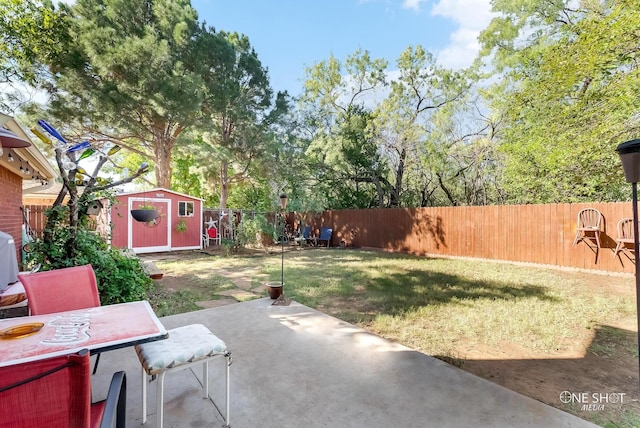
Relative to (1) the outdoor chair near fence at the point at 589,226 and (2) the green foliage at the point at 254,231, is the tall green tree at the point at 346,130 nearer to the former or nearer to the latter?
(2) the green foliage at the point at 254,231

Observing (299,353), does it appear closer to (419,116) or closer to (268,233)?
(268,233)

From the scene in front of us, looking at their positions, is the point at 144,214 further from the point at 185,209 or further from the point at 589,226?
the point at 589,226

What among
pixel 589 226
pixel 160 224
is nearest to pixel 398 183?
pixel 589 226

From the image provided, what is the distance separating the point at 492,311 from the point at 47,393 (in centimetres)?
443

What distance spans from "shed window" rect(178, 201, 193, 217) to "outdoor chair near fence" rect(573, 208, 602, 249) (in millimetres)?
11081

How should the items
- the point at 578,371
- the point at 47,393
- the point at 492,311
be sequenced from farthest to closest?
the point at 492,311 < the point at 578,371 < the point at 47,393

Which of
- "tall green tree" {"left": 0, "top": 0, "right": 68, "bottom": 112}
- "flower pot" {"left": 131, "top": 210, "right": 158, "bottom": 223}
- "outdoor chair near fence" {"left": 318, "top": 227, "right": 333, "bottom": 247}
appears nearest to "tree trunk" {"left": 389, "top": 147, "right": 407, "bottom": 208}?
"outdoor chair near fence" {"left": 318, "top": 227, "right": 333, "bottom": 247}

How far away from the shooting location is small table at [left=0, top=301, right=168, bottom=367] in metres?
1.35

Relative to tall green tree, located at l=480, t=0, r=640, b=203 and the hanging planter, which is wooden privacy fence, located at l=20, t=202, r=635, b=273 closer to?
tall green tree, located at l=480, t=0, r=640, b=203

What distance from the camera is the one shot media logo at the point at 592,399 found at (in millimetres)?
2111

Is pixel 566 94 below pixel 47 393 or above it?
above

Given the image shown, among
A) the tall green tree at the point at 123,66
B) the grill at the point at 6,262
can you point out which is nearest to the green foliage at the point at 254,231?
the tall green tree at the point at 123,66

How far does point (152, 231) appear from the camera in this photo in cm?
1002

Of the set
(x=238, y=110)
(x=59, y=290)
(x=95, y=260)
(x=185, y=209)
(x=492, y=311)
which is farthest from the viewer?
→ (x=238, y=110)
